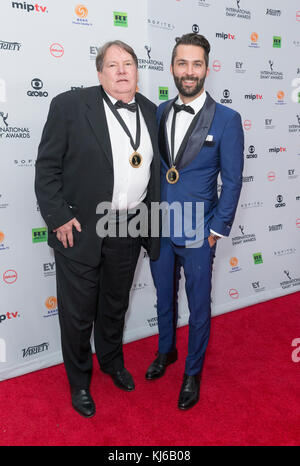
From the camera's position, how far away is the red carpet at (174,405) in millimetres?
2100

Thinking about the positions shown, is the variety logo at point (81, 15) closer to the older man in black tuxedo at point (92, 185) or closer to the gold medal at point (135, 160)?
the older man in black tuxedo at point (92, 185)

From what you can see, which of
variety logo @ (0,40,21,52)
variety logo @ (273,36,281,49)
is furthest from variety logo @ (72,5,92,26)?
variety logo @ (273,36,281,49)

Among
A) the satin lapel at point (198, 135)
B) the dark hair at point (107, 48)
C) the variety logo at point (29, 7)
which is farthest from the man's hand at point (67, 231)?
the variety logo at point (29, 7)

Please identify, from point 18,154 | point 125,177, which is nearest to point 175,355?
point 125,177

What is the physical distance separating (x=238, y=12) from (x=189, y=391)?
2784mm

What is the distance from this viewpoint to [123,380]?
2.50m

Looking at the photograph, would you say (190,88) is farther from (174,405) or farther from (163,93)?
(174,405)

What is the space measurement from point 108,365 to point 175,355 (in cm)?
47

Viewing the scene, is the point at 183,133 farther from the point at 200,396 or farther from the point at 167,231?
the point at 200,396

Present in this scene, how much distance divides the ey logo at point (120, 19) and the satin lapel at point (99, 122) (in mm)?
908

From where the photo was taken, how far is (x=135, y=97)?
7.21ft

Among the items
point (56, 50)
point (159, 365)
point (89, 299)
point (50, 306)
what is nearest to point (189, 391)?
point (159, 365)

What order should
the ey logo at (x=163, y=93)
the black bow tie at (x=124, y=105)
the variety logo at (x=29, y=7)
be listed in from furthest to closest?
the ey logo at (x=163, y=93) → the variety logo at (x=29, y=7) → the black bow tie at (x=124, y=105)

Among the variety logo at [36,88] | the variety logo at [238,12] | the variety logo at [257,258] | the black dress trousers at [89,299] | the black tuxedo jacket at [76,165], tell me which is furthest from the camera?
the variety logo at [257,258]
